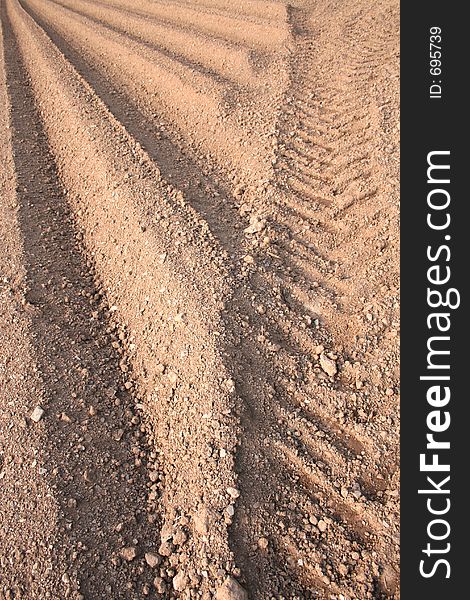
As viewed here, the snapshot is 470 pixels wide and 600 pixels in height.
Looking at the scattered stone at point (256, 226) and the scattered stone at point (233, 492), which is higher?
the scattered stone at point (256, 226)

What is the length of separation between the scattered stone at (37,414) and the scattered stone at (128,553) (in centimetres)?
102

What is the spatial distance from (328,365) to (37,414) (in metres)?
1.93

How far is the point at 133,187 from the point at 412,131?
2506 millimetres

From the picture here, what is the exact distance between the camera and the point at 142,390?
338 centimetres

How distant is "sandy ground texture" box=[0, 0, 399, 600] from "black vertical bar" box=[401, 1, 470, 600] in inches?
6.2

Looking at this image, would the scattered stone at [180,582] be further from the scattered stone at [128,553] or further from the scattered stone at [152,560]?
the scattered stone at [128,553]

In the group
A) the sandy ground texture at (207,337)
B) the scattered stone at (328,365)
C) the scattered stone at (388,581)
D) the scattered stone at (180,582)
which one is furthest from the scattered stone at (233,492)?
the scattered stone at (328,365)

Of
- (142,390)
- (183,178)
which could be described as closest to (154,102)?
(183,178)

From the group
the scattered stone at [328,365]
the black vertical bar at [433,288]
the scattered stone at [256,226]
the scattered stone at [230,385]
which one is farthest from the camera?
the scattered stone at [256,226]

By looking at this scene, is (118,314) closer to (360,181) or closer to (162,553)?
(162,553)

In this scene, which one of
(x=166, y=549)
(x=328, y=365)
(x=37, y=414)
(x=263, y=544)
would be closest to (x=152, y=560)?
(x=166, y=549)

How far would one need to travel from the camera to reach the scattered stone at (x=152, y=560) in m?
2.57

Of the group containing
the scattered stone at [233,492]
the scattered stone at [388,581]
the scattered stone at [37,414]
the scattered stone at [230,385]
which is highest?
the scattered stone at [230,385]

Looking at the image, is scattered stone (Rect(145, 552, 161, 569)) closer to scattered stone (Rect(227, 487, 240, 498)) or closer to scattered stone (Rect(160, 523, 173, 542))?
scattered stone (Rect(160, 523, 173, 542))
